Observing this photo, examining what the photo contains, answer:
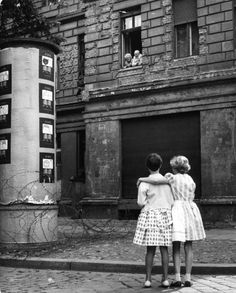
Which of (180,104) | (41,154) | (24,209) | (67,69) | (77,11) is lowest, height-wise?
(24,209)

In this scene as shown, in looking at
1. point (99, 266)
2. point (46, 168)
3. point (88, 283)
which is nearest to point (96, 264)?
point (99, 266)

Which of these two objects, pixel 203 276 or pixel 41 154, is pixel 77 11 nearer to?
pixel 41 154

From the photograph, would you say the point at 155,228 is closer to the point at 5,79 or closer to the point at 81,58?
the point at 5,79

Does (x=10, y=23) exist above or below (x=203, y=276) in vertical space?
above

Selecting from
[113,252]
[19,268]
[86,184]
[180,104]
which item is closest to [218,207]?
[180,104]

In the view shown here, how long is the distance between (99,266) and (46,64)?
14.7 ft

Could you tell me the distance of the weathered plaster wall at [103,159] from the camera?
66.7 ft

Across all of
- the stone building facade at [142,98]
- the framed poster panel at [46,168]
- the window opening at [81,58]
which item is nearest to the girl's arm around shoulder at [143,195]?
the framed poster panel at [46,168]

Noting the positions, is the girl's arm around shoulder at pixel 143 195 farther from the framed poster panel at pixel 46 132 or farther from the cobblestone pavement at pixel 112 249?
the framed poster panel at pixel 46 132

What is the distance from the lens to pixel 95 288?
23.2 ft

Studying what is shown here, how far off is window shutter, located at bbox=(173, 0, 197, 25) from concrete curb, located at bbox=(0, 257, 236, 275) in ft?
40.8

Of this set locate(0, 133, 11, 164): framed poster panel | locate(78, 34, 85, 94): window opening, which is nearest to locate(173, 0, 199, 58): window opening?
locate(78, 34, 85, 94): window opening

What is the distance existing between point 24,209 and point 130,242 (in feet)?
7.90

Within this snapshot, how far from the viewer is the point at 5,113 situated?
10.6 metres
